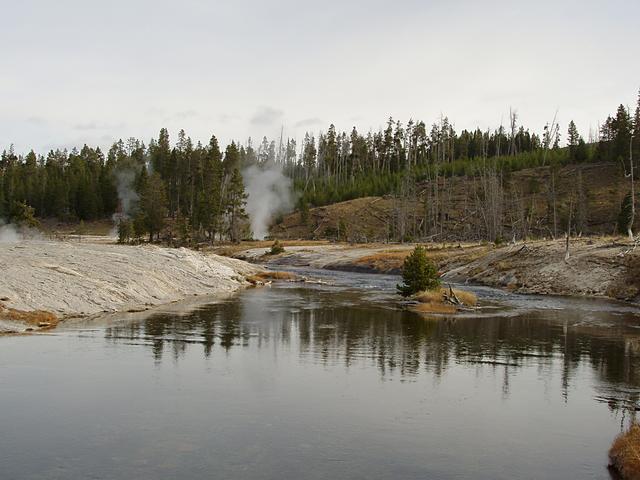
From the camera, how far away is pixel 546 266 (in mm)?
58406

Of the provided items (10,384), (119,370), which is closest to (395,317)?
(119,370)

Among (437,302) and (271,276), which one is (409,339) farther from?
(271,276)

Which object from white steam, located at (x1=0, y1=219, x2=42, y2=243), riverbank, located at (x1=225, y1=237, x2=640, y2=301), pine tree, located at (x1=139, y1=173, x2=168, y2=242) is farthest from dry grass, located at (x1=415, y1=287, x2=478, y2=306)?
pine tree, located at (x1=139, y1=173, x2=168, y2=242)

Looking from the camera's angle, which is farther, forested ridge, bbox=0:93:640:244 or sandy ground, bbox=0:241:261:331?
forested ridge, bbox=0:93:640:244

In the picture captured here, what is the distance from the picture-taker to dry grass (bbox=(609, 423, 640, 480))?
12.3m

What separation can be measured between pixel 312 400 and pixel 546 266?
47.0m

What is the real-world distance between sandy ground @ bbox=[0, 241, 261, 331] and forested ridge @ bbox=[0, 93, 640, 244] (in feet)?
197

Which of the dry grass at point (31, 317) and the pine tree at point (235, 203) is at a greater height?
the pine tree at point (235, 203)

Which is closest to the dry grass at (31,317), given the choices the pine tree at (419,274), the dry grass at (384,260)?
the pine tree at (419,274)

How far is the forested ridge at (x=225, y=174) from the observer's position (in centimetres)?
12512

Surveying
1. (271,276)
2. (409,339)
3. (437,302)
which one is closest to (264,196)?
(271,276)

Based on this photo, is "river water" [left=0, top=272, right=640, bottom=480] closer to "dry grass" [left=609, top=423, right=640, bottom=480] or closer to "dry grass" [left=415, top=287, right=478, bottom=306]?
"dry grass" [left=609, top=423, right=640, bottom=480]

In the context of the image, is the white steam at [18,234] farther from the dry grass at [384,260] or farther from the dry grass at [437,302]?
the dry grass at [437,302]

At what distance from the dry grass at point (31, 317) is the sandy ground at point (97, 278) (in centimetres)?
52
